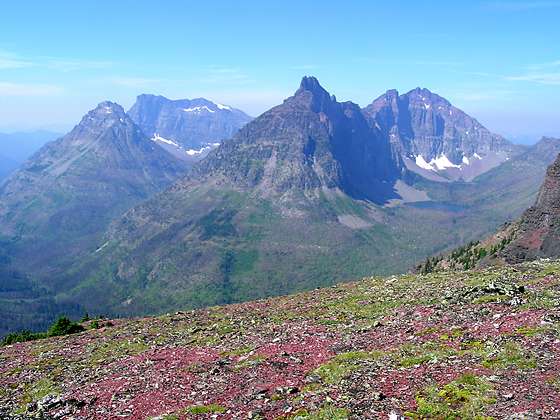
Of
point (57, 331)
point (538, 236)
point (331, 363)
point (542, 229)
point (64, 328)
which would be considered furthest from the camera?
point (542, 229)

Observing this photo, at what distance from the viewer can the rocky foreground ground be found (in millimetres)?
26875

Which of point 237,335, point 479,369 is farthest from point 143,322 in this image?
point 479,369

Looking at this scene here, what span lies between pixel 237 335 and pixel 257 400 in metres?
18.0

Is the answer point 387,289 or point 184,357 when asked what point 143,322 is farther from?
point 387,289

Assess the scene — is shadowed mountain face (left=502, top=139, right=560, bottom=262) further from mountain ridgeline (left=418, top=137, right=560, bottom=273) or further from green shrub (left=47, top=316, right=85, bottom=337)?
green shrub (left=47, top=316, right=85, bottom=337)

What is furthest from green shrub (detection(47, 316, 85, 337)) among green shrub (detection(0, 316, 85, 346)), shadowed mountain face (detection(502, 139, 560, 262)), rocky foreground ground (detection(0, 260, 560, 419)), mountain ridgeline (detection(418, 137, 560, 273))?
shadowed mountain face (detection(502, 139, 560, 262))

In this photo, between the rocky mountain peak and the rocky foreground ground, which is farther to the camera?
the rocky mountain peak

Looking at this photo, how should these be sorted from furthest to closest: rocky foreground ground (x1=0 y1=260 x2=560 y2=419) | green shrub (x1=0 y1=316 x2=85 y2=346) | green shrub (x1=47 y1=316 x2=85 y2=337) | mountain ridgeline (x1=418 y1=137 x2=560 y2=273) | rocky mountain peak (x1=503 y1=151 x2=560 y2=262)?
mountain ridgeline (x1=418 y1=137 x2=560 y2=273), rocky mountain peak (x1=503 y1=151 x2=560 y2=262), green shrub (x1=0 y1=316 x2=85 y2=346), green shrub (x1=47 y1=316 x2=85 y2=337), rocky foreground ground (x1=0 y1=260 x2=560 y2=419)

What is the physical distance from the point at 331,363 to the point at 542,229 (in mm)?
102658

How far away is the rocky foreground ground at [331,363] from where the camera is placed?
88.2ft

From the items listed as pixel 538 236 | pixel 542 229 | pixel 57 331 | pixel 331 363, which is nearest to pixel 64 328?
pixel 57 331

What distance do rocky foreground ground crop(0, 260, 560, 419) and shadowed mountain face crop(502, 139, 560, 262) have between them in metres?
57.6

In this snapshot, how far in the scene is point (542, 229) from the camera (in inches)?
4678

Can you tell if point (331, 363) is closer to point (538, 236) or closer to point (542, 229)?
point (538, 236)
